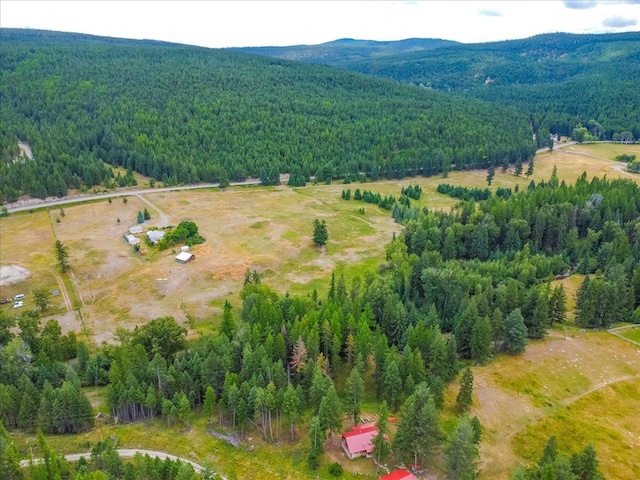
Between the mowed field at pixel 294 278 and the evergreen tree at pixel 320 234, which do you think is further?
the evergreen tree at pixel 320 234

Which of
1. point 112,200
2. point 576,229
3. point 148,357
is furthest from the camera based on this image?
point 112,200

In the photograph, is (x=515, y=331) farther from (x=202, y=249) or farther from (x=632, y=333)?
(x=202, y=249)

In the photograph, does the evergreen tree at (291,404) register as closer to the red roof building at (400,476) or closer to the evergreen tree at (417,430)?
the evergreen tree at (417,430)

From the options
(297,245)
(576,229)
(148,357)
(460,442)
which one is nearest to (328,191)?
(297,245)

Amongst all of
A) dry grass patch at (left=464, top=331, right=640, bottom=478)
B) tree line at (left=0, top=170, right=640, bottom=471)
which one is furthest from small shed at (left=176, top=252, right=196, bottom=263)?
dry grass patch at (left=464, top=331, right=640, bottom=478)

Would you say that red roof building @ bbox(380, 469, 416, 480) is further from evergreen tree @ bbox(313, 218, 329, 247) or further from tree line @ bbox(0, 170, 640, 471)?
evergreen tree @ bbox(313, 218, 329, 247)

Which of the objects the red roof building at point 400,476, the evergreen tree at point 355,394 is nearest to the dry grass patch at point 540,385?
the red roof building at point 400,476

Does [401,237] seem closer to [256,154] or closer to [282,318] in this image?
[282,318]
